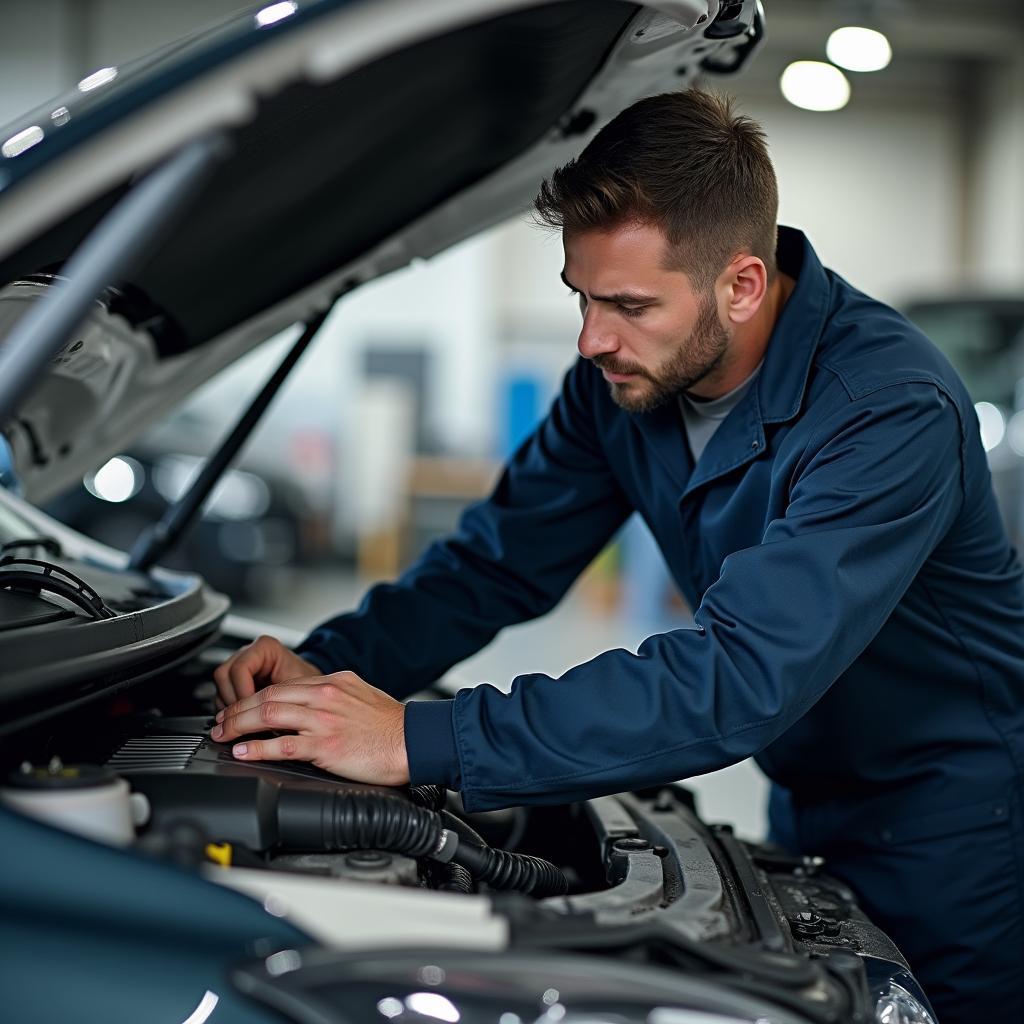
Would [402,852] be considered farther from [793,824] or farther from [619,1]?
[619,1]

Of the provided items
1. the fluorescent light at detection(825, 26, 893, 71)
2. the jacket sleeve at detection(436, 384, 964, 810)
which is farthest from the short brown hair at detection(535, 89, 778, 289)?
the fluorescent light at detection(825, 26, 893, 71)

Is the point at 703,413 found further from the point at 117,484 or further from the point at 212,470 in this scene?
the point at 117,484

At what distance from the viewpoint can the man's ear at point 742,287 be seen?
1539 millimetres

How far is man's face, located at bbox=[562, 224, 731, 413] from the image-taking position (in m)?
1.48

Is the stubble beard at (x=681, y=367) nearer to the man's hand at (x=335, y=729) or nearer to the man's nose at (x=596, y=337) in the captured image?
the man's nose at (x=596, y=337)

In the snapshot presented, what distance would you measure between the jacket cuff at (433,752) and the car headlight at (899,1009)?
0.45 meters

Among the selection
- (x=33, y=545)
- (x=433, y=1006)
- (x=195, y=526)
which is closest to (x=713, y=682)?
(x=433, y=1006)

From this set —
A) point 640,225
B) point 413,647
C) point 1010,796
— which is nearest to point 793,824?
point 1010,796

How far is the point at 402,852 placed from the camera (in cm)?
119

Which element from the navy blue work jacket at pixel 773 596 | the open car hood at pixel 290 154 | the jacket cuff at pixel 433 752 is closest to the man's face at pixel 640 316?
the navy blue work jacket at pixel 773 596

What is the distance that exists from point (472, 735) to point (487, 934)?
0.34m

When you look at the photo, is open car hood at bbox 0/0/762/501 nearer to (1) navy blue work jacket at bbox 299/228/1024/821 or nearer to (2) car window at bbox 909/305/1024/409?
(1) navy blue work jacket at bbox 299/228/1024/821

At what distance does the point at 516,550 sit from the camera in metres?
1.98

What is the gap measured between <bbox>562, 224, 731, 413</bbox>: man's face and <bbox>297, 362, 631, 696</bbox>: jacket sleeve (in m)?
0.35
